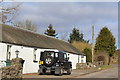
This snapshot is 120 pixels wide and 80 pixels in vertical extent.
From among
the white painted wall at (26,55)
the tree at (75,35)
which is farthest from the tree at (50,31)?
the white painted wall at (26,55)

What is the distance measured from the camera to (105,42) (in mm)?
57281

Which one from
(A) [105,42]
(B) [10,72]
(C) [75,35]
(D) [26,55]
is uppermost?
(C) [75,35]

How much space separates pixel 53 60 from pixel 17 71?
740 cm

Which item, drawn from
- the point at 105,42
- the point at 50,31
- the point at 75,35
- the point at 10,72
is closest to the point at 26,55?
the point at 10,72

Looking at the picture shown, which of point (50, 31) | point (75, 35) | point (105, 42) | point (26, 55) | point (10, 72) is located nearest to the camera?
point (10, 72)

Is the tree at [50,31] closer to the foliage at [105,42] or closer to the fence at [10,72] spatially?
the foliage at [105,42]

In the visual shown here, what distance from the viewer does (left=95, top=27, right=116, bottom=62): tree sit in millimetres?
56906

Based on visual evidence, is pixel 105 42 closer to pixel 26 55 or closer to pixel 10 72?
pixel 26 55

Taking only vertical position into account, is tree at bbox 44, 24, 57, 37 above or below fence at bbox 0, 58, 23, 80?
above

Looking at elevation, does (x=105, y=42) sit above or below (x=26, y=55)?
above

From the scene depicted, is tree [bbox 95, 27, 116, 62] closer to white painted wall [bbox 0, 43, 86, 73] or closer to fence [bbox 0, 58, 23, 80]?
white painted wall [bbox 0, 43, 86, 73]

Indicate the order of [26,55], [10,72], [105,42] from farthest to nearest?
[105,42]
[26,55]
[10,72]

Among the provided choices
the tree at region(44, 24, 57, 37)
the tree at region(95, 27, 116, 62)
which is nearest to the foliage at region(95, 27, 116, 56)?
the tree at region(95, 27, 116, 62)

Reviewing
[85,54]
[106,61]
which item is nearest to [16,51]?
[85,54]
